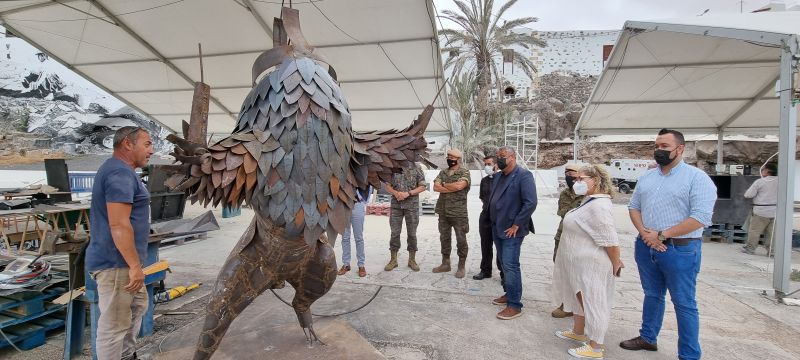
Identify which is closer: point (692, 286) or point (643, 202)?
point (692, 286)

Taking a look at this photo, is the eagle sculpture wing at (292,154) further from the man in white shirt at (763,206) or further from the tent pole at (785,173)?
the man in white shirt at (763,206)

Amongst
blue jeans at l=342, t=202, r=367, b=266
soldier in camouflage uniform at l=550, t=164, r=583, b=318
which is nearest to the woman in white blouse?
soldier in camouflage uniform at l=550, t=164, r=583, b=318

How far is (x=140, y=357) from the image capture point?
2611 millimetres

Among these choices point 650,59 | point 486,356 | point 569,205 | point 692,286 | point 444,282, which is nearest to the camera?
point 692,286

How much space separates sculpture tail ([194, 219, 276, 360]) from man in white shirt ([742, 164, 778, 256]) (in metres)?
7.79

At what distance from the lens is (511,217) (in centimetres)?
357

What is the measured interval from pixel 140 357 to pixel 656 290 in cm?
390

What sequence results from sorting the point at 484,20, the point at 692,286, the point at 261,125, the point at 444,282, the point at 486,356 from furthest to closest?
the point at 484,20 → the point at 444,282 → the point at 486,356 → the point at 692,286 → the point at 261,125

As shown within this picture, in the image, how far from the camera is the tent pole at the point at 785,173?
388cm

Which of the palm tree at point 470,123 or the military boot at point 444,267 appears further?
the palm tree at point 470,123

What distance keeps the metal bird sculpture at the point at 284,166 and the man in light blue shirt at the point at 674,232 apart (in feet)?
6.24

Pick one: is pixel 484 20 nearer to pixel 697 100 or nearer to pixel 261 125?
pixel 697 100

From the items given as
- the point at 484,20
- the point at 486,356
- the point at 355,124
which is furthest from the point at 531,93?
the point at 486,356

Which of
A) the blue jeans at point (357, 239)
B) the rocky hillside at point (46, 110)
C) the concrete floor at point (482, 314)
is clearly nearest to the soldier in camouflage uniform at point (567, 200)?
the concrete floor at point (482, 314)
